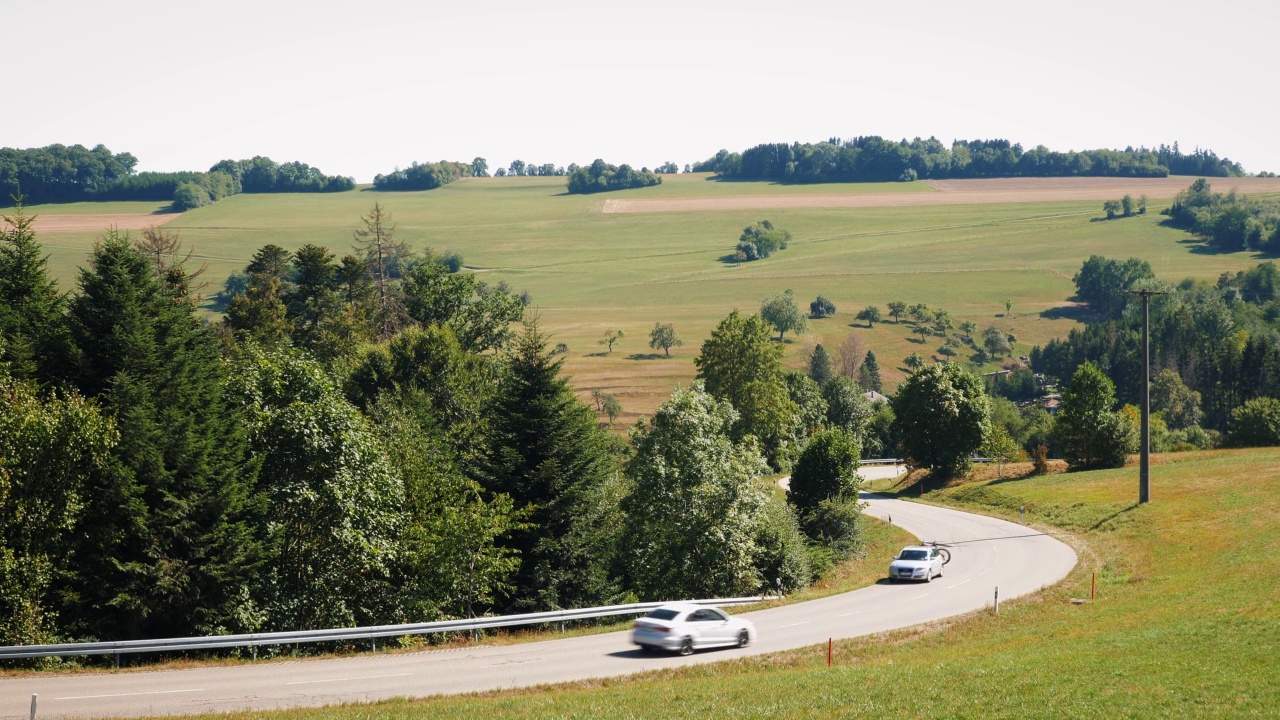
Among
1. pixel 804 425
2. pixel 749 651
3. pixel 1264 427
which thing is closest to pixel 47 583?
pixel 749 651

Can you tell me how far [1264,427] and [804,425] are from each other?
39.7 meters

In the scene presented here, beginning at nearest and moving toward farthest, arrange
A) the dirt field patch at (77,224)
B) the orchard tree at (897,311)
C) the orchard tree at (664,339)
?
the orchard tree at (664,339)
the orchard tree at (897,311)
the dirt field patch at (77,224)

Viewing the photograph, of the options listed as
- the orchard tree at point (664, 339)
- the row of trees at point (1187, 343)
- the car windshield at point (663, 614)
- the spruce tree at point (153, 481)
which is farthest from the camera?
the orchard tree at point (664, 339)

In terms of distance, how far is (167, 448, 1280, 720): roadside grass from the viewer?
19703mm

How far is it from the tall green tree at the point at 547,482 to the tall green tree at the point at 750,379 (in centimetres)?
4216

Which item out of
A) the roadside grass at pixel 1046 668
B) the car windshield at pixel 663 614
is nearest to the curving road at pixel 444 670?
the car windshield at pixel 663 614

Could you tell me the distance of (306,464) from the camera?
121 ft

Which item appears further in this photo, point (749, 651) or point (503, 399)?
point (503, 399)

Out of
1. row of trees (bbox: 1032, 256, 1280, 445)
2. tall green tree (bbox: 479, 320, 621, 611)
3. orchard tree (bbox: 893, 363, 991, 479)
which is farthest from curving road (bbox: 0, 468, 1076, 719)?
row of trees (bbox: 1032, 256, 1280, 445)

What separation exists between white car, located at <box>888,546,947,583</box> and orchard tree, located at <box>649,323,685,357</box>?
371ft

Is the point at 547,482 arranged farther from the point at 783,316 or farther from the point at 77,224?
the point at 77,224

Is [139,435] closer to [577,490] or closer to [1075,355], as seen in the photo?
[577,490]

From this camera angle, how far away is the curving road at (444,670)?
21.3 metres

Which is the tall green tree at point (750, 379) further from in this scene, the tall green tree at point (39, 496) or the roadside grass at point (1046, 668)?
the tall green tree at point (39, 496)
